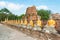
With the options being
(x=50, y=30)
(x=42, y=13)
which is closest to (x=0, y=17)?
(x=42, y=13)

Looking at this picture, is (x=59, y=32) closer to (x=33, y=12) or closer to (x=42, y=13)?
(x=33, y=12)

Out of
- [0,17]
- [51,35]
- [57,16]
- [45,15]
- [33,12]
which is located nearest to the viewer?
[57,16]

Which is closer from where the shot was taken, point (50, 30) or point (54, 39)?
point (54, 39)

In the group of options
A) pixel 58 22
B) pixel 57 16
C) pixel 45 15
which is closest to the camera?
pixel 58 22

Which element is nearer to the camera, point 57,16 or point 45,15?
point 57,16

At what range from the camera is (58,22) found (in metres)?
6.37

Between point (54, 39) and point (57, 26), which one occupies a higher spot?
point (57, 26)

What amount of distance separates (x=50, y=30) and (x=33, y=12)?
21237 mm

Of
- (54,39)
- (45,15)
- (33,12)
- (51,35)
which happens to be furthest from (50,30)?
(45,15)

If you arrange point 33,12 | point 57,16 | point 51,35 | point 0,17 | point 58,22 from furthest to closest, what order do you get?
point 0,17 → point 33,12 → point 51,35 → point 57,16 → point 58,22

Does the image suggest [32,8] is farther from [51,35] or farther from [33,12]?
[51,35]

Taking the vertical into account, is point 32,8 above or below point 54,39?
above

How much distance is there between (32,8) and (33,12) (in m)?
0.74

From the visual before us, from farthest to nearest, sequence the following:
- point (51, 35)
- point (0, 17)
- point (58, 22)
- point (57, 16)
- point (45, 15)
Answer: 1. point (0, 17)
2. point (45, 15)
3. point (51, 35)
4. point (57, 16)
5. point (58, 22)
